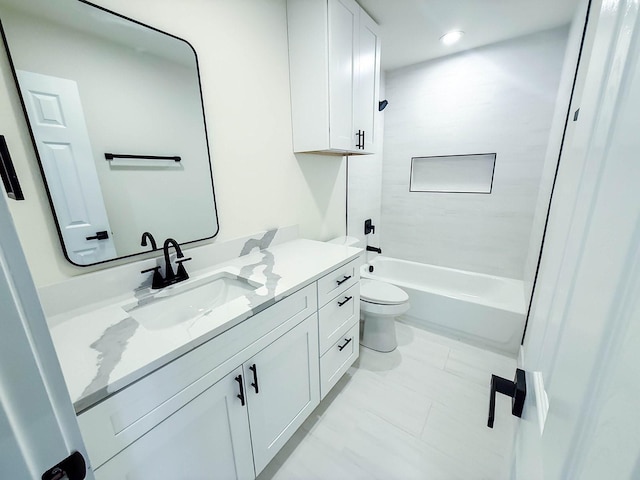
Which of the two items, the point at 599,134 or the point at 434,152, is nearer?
the point at 599,134

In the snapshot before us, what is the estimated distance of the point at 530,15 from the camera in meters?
1.72

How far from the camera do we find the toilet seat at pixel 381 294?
1.83 m

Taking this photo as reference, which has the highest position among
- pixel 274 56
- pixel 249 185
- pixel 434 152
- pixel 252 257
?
pixel 274 56

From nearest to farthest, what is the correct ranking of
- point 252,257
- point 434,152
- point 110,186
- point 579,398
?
point 579,398 → point 110,186 → point 252,257 → point 434,152

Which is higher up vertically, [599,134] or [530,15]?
[530,15]

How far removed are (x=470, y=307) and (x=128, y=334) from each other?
2.16m

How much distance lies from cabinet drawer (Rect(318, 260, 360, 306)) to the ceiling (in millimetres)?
1658

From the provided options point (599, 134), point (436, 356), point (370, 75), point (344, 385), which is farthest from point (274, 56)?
point (436, 356)

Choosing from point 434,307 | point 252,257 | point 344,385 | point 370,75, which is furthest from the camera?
point 434,307

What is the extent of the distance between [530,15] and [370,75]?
3.72 feet

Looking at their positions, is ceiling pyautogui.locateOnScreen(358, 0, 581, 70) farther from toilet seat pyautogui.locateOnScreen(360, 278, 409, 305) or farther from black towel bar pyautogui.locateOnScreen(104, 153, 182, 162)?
toilet seat pyautogui.locateOnScreen(360, 278, 409, 305)

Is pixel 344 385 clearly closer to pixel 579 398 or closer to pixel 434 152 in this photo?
pixel 579 398

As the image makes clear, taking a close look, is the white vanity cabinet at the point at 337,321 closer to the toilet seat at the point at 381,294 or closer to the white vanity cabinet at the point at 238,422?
the white vanity cabinet at the point at 238,422

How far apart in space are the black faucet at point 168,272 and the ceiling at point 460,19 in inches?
71.9
